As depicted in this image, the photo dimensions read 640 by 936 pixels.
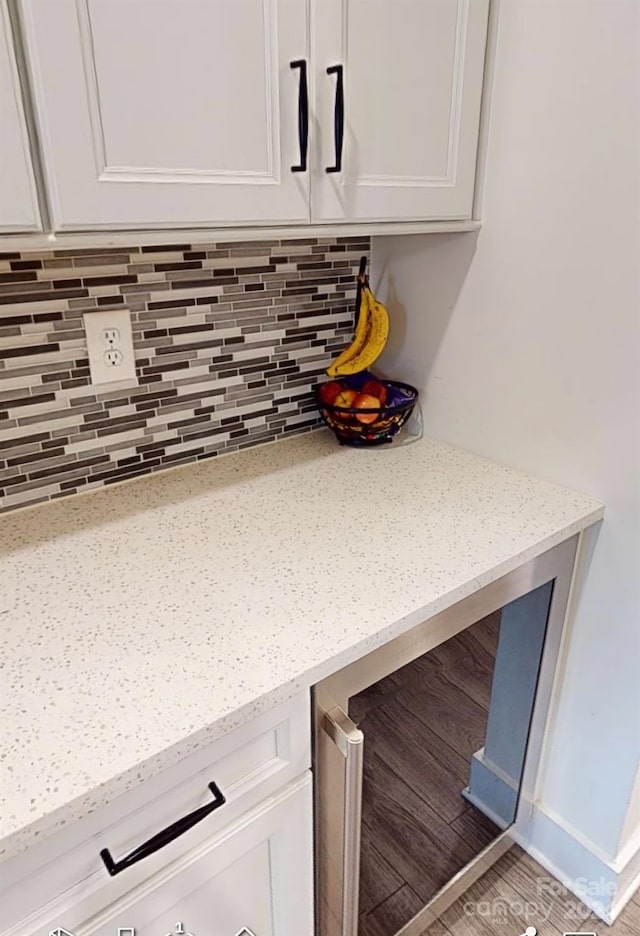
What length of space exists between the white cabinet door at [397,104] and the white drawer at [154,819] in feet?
2.32

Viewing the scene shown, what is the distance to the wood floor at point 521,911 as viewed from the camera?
1294 millimetres

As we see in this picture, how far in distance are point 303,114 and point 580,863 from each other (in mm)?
1517

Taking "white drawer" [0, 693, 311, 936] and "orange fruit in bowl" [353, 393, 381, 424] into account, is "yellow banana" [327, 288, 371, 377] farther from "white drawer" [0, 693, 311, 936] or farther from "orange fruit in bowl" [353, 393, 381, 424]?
"white drawer" [0, 693, 311, 936]

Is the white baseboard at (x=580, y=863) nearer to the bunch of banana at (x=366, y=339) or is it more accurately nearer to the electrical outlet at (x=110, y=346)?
the bunch of banana at (x=366, y=339)

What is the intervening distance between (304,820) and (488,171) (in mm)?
1079

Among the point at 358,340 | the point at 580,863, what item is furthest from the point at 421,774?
the point at 358,340

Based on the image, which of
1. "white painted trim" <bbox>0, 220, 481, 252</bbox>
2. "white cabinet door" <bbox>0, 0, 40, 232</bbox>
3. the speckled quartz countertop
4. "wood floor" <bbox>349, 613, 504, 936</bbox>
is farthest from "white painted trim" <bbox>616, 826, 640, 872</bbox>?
"white cabinet door" <bbox>0, 0, 40, 232</bbox>

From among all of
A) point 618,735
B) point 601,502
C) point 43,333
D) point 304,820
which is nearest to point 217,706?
point 304,820

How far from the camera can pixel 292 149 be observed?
85 centimetres

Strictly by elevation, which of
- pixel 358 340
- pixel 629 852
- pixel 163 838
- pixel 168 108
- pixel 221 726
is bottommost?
pixel 629 852

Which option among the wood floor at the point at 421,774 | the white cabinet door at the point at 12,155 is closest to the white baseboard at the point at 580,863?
the wood floor at the point at 421,774

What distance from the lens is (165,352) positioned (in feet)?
3.77

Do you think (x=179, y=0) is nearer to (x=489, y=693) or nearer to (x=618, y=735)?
(x=489, y=693)

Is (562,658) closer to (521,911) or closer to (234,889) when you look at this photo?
(521,911)
